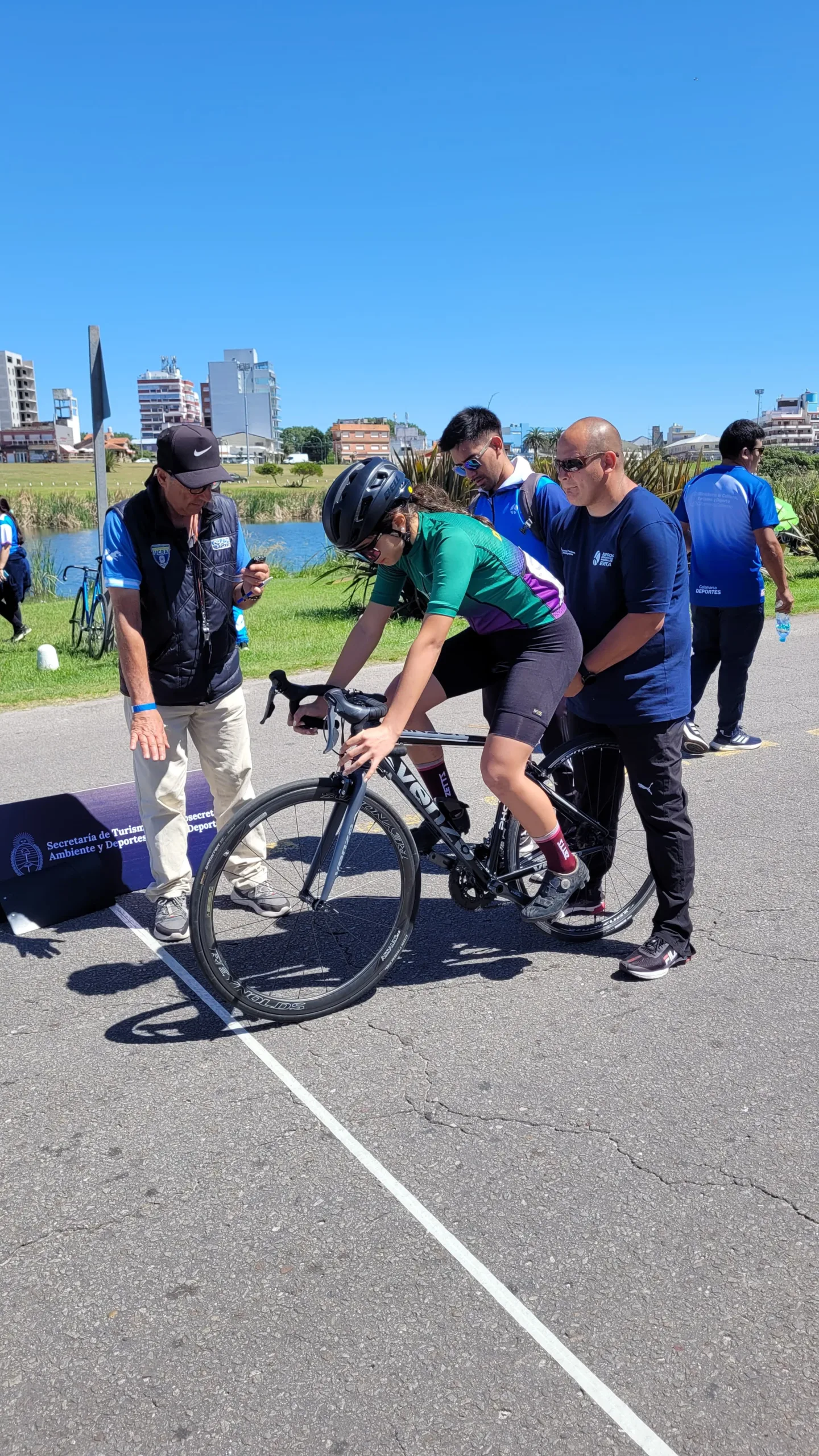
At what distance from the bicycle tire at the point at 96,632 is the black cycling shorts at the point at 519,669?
8241 millimetres

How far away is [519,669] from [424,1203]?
184 cm

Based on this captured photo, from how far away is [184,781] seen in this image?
174 inches

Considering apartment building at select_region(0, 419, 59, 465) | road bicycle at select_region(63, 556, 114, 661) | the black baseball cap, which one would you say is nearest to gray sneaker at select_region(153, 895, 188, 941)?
the black baseball cap

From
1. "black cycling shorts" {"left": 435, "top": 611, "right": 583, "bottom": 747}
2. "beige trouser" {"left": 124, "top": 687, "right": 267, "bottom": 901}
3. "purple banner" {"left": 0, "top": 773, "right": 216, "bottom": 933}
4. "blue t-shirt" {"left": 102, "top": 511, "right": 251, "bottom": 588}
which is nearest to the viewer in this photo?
"black cycling shorts" {"left": 435, "top": 611, "right": 583, "bottom": 747}

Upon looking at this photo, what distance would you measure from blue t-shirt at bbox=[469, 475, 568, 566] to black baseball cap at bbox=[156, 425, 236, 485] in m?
1.46

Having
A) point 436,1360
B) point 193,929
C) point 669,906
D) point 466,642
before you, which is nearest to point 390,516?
point 466,642

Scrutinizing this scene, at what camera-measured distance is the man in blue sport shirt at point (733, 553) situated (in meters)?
7.11

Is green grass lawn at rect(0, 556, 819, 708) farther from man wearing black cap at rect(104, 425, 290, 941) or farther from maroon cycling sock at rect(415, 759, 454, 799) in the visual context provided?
maroon cycling sock at rect(415, 759, 454, 799)

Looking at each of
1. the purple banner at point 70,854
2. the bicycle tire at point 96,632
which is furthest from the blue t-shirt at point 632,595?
the bicycle tire at point 96,632

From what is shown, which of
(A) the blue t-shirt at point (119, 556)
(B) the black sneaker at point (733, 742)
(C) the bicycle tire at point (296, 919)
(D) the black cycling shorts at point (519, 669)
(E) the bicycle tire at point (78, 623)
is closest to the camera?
(C) the bicycle tire at point (296, 919)

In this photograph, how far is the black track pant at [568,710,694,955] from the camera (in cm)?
400

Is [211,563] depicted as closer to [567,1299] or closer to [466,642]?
[466,642]

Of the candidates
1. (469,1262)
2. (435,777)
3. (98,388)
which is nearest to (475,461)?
(435,777)

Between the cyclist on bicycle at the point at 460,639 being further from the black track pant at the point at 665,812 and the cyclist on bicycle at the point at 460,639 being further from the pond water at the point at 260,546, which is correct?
the pond water at the point at 260,546
